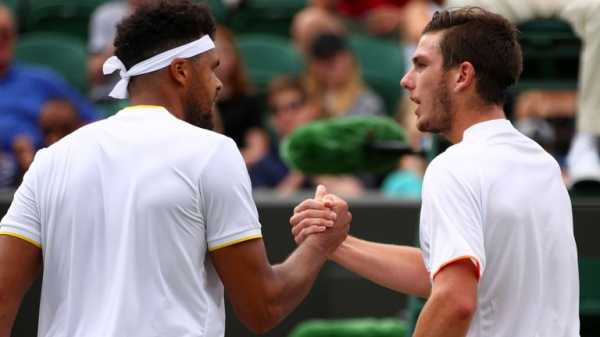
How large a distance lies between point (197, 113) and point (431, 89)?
0.62m

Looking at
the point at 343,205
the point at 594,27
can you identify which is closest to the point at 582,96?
the point at 594,27

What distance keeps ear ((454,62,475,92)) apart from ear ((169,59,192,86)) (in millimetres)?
702

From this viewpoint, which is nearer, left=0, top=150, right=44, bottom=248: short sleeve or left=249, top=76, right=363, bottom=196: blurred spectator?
left=0, top=150, right=44, bottom=248: short sleeve

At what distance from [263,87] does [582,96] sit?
387 cm

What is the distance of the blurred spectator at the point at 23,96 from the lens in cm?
805

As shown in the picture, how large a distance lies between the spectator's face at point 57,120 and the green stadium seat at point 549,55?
9.76ft

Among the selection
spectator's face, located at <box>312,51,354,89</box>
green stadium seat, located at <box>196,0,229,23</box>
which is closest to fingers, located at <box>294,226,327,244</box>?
spectator's face, located at <box>312,51,354,89</box>

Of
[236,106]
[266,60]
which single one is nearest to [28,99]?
[236,106]

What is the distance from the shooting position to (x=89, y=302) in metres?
3.57

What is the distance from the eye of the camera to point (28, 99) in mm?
8344

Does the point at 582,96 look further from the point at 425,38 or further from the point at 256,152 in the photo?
the point at 256,152

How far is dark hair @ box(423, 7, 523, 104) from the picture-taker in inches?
141

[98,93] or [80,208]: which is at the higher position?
[80,208]

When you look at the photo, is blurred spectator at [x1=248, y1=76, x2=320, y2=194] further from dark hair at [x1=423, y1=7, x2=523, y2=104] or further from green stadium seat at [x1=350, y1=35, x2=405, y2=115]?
dark hair at [x1=423, y1=7, x2=523, y2=104]
